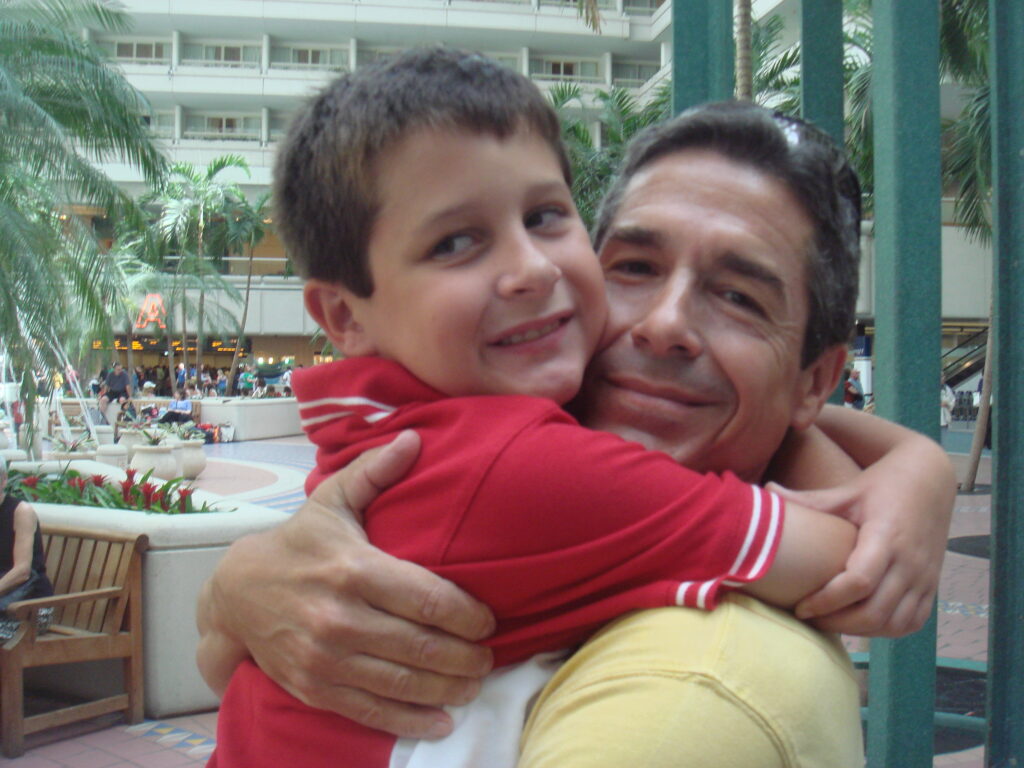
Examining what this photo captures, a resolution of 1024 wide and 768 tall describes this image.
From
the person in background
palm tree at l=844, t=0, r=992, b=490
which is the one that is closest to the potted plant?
palm tree at l=844, t=0, r=992, b=490

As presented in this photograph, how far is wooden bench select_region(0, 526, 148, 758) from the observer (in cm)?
568

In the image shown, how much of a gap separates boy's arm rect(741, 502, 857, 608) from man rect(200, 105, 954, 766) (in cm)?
3

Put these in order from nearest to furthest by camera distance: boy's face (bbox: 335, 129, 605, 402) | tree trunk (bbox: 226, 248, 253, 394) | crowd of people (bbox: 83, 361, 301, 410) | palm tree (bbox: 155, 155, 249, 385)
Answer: boy's face (bbox: 335, 129, 605, 402), crowd of people (bbox: 83, 361, 301, 410), tree trunk (bbox: 226, 248, 253, 394), palm tree (bbox: 155, 155, 249, 385)

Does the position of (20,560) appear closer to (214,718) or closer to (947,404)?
(214,718)

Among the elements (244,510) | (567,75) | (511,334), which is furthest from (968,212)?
(567,75)

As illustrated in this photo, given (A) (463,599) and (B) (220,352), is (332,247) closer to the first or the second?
(A) (463,599)

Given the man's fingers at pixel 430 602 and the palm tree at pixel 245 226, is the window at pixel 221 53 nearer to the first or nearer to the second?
the palm tree at pixel 245 226

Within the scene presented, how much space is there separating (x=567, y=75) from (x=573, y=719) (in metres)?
48.5

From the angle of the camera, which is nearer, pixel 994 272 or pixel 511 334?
pixel 511 334

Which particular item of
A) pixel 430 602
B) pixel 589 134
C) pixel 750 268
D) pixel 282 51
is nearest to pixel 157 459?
pixel 589 134

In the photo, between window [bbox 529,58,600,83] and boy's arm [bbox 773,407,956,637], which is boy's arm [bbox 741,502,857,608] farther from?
window [bbox 529,58,600,83]

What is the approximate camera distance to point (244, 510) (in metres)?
7.05

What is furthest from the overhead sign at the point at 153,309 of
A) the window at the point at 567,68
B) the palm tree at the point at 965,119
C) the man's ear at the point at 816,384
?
the man's ear at the point at 816,384

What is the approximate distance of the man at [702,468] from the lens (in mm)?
1161
